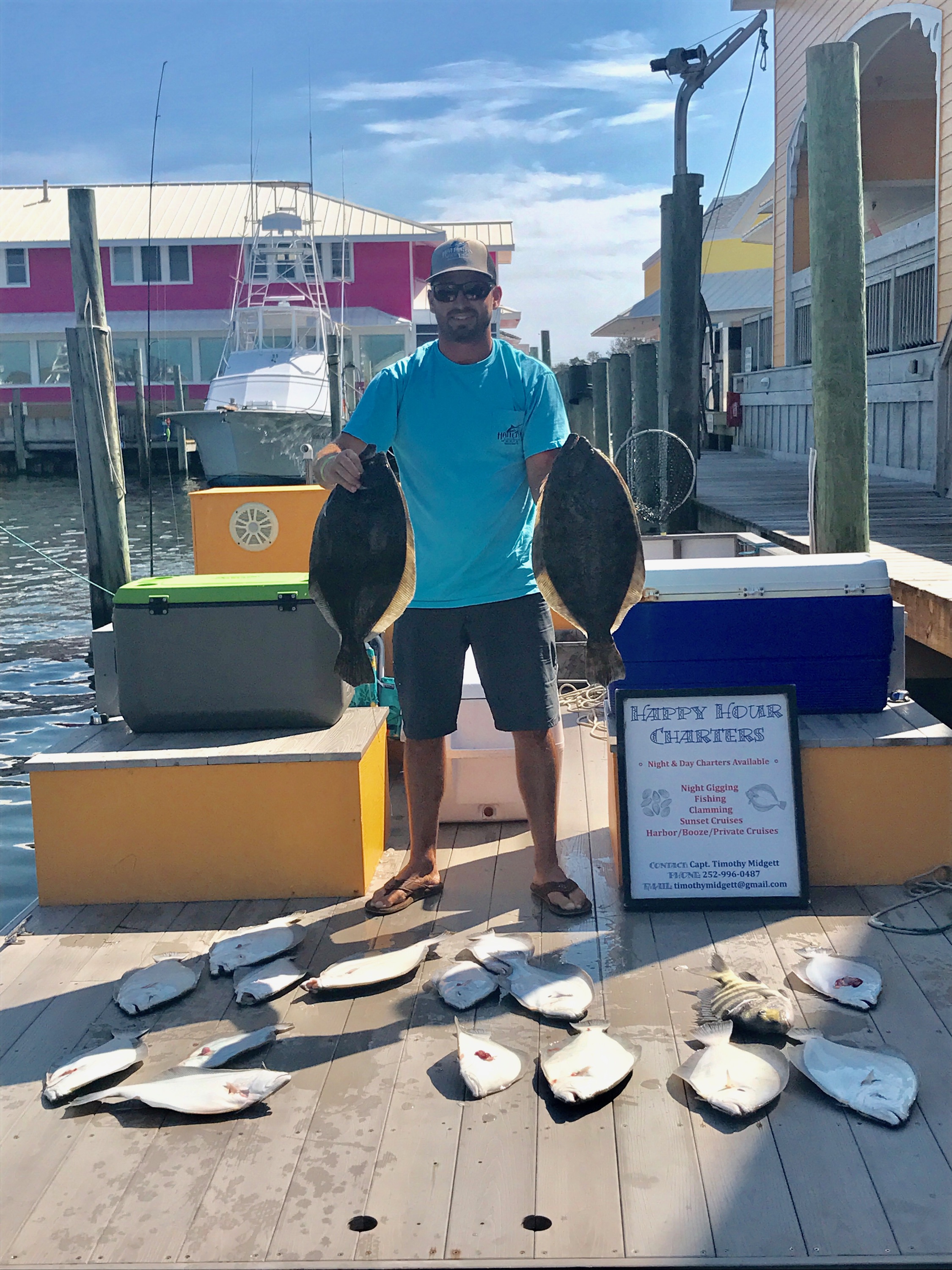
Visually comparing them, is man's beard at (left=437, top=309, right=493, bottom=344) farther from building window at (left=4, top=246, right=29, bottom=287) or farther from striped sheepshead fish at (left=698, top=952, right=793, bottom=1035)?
building window at (left=4, top=246, right=29, bottom=287)

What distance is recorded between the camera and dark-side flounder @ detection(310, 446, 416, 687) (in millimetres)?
2928

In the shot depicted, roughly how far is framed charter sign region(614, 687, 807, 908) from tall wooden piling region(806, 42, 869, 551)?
1350mm

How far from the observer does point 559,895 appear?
3.47 metres

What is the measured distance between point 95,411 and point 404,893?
3755 mm

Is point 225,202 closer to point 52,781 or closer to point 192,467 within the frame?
point 192,467

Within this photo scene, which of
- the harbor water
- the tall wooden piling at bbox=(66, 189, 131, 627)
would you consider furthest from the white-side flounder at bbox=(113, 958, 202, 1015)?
the tall wooden piling at bbox=(66, 189, 131, 627)

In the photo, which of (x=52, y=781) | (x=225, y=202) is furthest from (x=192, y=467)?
(x=52, y=781)

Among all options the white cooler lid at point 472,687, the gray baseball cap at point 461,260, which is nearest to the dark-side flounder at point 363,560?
the gray baseball cap at point 461,260

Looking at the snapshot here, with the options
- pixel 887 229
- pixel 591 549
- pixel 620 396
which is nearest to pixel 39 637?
pixel 620 396

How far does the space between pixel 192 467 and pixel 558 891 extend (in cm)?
2559

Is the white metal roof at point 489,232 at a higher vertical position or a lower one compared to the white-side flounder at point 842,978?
higher

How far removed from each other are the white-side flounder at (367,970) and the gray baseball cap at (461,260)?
71.5 inches

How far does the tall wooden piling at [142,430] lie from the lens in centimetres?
1157

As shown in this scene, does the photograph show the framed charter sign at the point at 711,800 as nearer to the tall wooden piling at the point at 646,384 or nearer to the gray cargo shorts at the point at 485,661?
the gray cargo shorts at the point at 485,661
